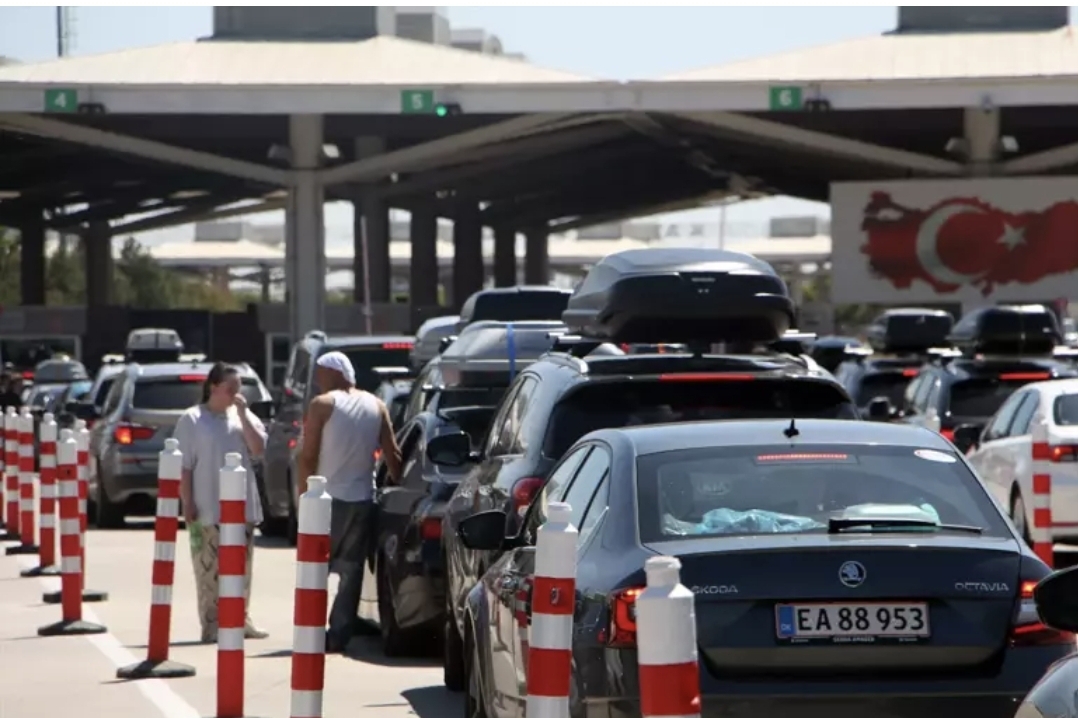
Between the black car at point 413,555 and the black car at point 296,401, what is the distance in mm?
8204

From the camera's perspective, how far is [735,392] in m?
10.5

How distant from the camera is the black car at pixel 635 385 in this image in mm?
10500

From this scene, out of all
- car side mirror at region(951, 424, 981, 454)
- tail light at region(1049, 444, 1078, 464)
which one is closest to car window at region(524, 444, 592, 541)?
tail light at region(1049, 444, 1078, 464)

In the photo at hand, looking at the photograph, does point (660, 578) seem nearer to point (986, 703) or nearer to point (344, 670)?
point (986, 703)

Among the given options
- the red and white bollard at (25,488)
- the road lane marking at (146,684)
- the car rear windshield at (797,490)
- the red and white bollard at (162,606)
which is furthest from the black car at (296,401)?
the car rear windshield at (797,490)

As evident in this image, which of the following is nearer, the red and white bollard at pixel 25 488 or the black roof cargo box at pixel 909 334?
the red and white bollard at pixel 25 488

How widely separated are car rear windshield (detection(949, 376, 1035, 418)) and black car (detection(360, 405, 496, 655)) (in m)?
9.71

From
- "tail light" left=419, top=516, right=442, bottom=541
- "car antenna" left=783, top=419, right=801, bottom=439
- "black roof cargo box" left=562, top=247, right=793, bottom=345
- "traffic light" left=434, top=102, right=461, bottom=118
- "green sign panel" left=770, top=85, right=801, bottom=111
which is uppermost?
"green sign panel" left=770, top=85, right=801, bottom=111

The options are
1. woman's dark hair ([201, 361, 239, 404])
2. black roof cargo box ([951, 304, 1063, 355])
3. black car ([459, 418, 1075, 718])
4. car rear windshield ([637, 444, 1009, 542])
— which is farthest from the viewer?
black roof cargo box ([951, 304, 1063, 355])

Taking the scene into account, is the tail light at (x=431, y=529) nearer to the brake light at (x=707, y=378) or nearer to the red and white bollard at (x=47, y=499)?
the brake light at (x=707, y=378)

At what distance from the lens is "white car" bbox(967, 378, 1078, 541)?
18562 mm

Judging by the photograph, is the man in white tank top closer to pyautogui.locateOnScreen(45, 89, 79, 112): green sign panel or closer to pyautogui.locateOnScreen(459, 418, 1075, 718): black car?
pyautogui.locateOnScreen(459, 418, 1075, 718): black car

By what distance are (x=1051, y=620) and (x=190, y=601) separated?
12.8 metres

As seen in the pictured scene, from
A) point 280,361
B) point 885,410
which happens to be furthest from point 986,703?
point 280,361
